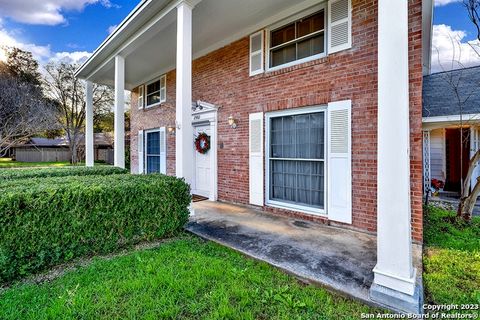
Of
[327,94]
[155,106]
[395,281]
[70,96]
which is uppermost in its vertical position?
[70,96]

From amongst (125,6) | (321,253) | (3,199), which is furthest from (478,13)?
(125,6)

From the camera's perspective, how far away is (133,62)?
7.91 metres

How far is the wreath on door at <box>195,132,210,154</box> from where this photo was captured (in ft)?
22.0

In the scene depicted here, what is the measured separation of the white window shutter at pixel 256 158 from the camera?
5.42m

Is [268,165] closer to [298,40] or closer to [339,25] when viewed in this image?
[298,40]

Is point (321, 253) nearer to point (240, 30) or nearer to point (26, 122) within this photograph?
point (240, 30)

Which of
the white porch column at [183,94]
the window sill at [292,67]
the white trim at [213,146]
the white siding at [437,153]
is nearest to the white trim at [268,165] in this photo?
the window sill at [292,67]

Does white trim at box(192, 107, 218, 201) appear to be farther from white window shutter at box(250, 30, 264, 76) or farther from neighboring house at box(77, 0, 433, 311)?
white window shutter at box(250, 30, 264, 76)

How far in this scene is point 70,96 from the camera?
19.9 metres

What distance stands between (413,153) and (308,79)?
223 cm

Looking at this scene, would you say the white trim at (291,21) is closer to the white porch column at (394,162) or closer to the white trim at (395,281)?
the white porch column at (394,162)

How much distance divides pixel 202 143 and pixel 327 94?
3.68 metres

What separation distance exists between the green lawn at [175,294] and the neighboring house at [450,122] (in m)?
4.82

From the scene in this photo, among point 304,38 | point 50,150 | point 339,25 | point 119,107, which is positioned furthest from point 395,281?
point 50,150
